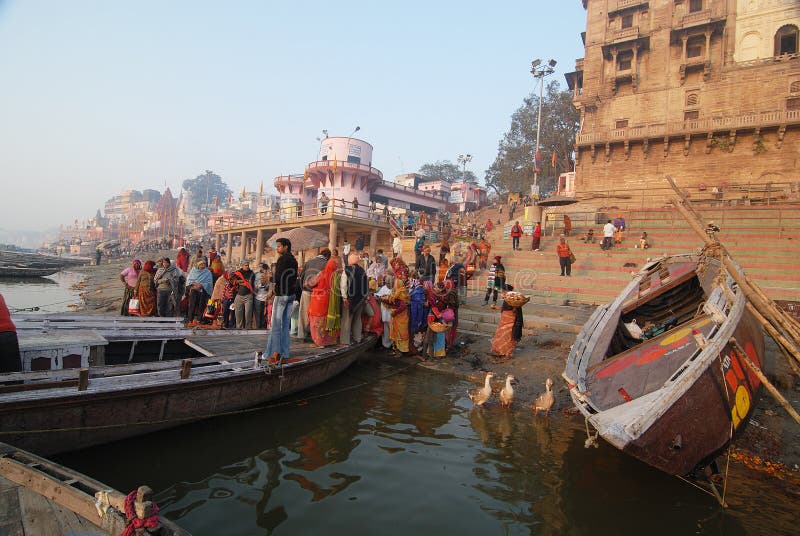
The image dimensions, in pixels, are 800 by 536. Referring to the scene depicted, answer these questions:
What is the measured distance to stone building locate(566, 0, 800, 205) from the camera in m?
27.1

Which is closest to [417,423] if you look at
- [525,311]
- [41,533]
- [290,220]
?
[41,533]

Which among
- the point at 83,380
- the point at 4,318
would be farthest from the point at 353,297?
the point at 4,318

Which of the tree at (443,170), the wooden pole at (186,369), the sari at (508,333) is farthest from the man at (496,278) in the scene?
the tree at (443,170)

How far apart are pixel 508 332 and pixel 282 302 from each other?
4.96 meters

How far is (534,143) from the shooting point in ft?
151

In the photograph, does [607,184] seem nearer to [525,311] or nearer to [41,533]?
[525,311]

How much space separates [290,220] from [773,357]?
26801mm

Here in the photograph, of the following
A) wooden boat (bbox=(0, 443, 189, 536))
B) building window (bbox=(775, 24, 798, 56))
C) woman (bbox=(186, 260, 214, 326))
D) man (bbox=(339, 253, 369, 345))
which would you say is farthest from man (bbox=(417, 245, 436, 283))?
building window (bbox=(775, 24, 798, 56))

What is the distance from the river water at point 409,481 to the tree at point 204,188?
14512 cm

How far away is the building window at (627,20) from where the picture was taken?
108 ft

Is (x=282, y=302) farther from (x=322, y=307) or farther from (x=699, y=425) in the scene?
(x=699, y=425)

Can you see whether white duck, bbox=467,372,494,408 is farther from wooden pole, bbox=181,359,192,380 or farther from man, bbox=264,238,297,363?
wooden pole, bbox=181,359,192,380

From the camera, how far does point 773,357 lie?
25.5 ft

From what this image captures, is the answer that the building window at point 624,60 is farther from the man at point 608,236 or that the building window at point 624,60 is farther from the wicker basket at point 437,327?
the wicker basket at point 437,327
